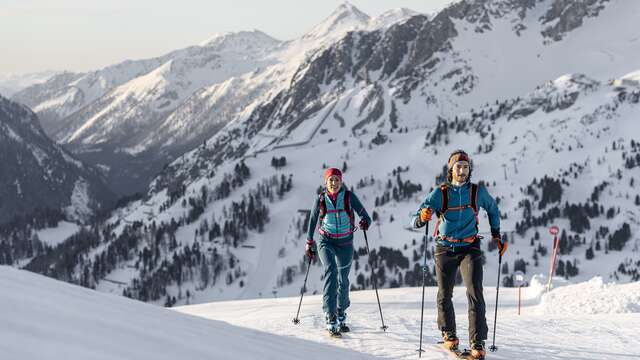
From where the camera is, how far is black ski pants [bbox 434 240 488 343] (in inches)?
389

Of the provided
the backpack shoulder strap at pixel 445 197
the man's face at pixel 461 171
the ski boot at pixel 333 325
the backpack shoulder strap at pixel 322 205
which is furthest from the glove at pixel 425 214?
the ski boot at pixel 333 325

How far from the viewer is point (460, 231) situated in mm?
10133

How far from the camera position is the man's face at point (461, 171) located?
9.99 metres

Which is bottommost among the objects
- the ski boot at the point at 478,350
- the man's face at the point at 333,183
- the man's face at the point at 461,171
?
the ski boot at the point at 478,350

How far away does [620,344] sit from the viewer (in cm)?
1215

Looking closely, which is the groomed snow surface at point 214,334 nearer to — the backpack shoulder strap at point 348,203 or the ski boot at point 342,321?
the ski boot at point 342,321

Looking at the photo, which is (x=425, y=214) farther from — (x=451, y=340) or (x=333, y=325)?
(x=333, y=325)

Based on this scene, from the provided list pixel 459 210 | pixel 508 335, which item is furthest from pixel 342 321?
pixel 459 210

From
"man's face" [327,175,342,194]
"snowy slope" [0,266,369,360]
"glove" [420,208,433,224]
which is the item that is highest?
"man's face" [327,175,342,194]

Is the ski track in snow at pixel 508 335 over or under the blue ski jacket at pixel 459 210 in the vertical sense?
under

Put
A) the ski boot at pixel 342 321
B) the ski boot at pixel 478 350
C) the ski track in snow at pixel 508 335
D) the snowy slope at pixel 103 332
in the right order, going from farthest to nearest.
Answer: the ski boot at pixel 342 321
the ski track in snow at pixel 508 335
the ski boot at pixel 478 350
the snowy slope at pixel 103 332

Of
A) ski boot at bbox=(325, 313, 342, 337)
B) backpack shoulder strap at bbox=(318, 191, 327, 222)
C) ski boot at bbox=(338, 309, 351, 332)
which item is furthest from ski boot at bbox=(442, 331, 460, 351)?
backpack shoulder strap at bbox=(318, 191, 327, 222)

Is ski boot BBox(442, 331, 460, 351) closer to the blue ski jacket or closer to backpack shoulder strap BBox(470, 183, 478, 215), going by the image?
the blue ski jacket

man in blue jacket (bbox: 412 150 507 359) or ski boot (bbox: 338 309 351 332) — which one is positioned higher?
man in blue jacket (bbox: 412 150 507 359)
